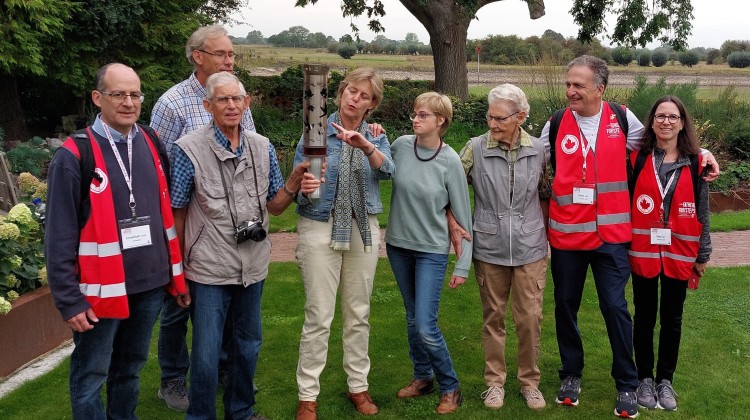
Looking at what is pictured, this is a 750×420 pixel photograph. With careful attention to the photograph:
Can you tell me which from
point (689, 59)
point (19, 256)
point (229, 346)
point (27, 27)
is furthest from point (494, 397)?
point (689, 59)

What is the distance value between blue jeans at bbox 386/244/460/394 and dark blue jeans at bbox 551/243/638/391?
0.75 m

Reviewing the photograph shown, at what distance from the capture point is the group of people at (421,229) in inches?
158

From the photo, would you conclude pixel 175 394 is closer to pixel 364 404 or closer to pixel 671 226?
pixel 364 404

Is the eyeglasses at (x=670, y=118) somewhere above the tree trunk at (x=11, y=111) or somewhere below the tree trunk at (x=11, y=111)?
above

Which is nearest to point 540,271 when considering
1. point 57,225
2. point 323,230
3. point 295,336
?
point 323,230

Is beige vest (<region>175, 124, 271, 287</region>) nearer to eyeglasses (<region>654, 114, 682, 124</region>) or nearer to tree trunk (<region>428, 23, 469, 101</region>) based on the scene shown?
eyeglasses (<region>654, 114, 682, 124</region>)

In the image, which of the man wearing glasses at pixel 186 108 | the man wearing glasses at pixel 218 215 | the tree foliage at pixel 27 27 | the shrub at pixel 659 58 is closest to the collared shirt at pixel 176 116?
the man wearing glasses at pixel 186 108

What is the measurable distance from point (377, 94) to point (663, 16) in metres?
14.0

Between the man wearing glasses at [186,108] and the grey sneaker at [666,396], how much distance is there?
2.99 metres

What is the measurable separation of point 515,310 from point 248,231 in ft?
5.87

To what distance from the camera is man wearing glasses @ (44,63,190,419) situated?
3492 mm

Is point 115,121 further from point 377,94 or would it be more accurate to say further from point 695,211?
point 695,211

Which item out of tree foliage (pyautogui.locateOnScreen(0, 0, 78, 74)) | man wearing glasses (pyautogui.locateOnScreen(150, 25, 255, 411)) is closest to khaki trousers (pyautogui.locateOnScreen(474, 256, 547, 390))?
man wearing glasses (pyautogui.locateOnScreen(150, 25, 255, 411))

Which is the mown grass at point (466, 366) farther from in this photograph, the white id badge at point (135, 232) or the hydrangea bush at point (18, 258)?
the white id badge at point (135, 232)
